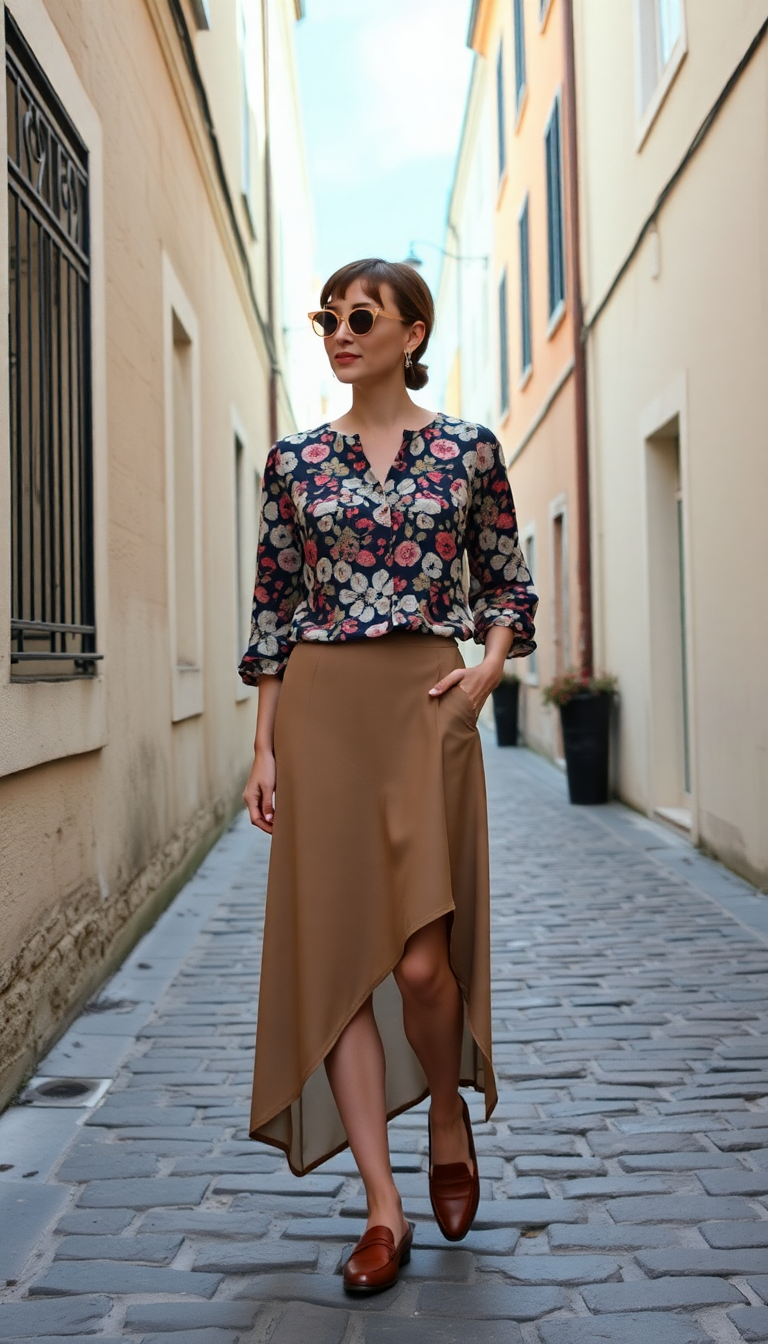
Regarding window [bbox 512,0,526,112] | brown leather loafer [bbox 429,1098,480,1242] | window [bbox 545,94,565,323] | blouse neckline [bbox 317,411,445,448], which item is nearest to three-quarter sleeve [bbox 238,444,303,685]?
blouse neckline [bbox 317,411,445,448]

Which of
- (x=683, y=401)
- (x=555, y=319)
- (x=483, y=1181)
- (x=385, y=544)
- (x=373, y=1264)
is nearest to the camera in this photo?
(x=373, y=1264)

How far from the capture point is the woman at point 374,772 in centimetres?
263

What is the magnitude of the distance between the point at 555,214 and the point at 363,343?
12.2m

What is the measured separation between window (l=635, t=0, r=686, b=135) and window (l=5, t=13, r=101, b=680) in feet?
17.1

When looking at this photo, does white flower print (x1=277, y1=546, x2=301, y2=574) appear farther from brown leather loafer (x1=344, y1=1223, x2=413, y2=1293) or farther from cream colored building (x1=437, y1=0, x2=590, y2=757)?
cream colored building (x1=437, y1=0, x2=590, y2=757)

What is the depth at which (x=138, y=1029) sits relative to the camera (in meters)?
4.54

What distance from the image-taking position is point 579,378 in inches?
480

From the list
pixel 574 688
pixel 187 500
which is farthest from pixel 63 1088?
pixel 574 688

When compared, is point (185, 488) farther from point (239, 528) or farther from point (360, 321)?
point (360, 321)

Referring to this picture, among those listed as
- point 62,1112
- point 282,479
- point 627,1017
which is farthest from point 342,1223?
point 627,1017

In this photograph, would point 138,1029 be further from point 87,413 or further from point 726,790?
point 726,790

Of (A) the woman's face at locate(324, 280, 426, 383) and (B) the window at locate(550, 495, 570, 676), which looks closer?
(A) the woman's face at locate(324, 280, 426, 383)

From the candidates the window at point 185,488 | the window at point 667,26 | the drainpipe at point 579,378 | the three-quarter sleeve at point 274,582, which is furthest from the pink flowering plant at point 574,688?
the three-quarter sleeve at point 274,582

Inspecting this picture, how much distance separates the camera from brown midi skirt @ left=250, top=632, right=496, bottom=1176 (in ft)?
8.60
